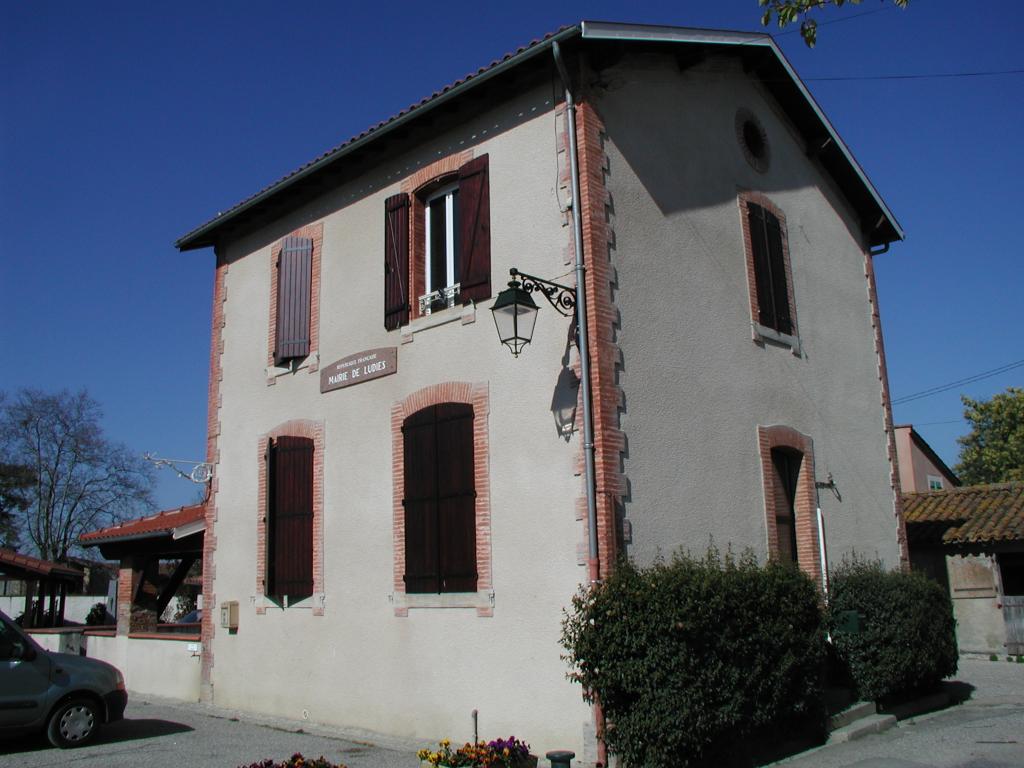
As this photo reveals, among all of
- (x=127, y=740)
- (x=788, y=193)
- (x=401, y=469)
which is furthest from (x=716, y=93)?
(x=127, y=740)

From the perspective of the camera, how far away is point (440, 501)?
9461 mm

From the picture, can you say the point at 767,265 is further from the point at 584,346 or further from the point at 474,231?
the point at 584,346

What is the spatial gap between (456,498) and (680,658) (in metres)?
2.96

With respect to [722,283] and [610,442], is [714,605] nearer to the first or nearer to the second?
[610,442]

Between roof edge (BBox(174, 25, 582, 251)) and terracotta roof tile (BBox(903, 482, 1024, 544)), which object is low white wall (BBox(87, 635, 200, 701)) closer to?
roof edge (BBox(174, 25, 582, 251))

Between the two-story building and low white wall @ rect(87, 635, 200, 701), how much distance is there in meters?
0.51

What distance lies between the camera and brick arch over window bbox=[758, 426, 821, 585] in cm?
1014

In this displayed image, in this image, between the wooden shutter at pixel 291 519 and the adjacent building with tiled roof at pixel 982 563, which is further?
the adjacent building with tiled roof at pixel 982 563

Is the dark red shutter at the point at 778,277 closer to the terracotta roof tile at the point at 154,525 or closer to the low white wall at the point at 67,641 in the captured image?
the terracotta roof tile at the point at 154,525

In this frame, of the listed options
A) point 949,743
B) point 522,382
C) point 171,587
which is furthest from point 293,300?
point 949,743

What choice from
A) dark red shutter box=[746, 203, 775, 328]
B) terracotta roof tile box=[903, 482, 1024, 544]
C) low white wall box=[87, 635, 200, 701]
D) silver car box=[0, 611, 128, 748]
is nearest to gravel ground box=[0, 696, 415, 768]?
silver car box=[0, 611, 128, 748]

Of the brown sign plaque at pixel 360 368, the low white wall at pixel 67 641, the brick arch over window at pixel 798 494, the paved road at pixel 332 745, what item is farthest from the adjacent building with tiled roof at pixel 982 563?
the low white wall at pixel 67 641

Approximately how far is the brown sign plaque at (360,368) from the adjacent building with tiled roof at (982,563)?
10737 mm

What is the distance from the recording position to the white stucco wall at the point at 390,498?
27.8ft
